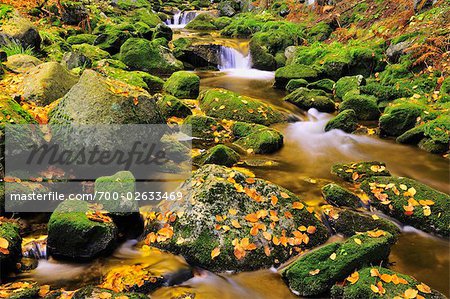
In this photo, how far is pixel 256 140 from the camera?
25.6ft

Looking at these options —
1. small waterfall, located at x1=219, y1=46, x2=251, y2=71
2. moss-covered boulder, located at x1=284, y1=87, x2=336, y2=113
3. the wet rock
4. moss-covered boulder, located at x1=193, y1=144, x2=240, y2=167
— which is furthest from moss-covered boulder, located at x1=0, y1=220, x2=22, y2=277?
small waterfall, located at x1=219, y1=46, x2=251, y2=71

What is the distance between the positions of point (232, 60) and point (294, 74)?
178 inches

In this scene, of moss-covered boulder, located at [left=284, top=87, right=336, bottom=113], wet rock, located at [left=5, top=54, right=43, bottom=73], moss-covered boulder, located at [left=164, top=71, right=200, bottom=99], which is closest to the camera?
wet rock, located at [left=5, top=54, right=43, bottom=73]

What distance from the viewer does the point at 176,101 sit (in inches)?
353

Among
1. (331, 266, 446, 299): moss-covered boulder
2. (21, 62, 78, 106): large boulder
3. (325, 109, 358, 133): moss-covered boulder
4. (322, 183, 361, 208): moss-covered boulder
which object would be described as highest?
(21, 62, 78, 106): large boulder

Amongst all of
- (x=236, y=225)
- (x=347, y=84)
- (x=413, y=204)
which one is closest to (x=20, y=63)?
(x=236, y=225)

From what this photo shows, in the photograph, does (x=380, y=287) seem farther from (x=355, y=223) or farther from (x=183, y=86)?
(x=183, y=86)

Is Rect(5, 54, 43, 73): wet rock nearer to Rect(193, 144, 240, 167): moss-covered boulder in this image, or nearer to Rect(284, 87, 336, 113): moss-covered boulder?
Rect(193, 144, 240, 167): moss-covered boulder

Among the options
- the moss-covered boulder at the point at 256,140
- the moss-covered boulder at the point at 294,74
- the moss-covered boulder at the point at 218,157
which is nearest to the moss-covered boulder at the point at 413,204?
the moss-covered boulder at the point at 218,157

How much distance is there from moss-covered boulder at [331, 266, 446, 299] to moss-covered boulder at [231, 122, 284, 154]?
4192 millimetres

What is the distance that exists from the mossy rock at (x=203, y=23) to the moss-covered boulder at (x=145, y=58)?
1155 cm

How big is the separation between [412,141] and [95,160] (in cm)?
684

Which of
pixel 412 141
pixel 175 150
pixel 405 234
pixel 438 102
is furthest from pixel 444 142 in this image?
pixel 175 150

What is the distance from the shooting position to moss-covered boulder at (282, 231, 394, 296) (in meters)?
3.74
